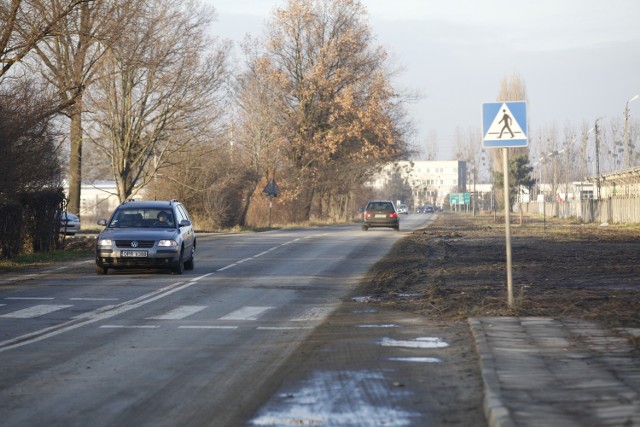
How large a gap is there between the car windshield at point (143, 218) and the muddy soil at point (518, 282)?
16.6ft

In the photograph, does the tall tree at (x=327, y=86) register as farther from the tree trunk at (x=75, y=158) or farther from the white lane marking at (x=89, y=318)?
the white lane marking at (x=89, y=318)

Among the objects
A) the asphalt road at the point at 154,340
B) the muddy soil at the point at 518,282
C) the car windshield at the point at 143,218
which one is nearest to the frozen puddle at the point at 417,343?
the asphalt road at the point at 154,340

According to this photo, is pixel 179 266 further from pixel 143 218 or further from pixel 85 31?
pixel 85 31

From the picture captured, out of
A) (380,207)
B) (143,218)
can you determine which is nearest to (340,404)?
(143,218)

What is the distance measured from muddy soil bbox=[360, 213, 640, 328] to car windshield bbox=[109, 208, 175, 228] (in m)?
5.07

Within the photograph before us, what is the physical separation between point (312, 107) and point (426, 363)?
182 ft

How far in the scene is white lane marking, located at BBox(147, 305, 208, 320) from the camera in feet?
45.2

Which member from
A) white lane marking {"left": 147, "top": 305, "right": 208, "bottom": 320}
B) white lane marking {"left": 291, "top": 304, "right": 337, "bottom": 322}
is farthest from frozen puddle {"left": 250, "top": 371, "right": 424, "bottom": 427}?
white lane marking {"left": 147, "top": 305, "right": 208, "bottom": 320}

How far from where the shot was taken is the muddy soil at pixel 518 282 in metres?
13.6

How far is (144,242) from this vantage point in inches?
827

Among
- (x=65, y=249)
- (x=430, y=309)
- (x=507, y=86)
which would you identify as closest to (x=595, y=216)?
(x=507, y=86)

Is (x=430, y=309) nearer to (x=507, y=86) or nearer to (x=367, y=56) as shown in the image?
(x=367, y=56)

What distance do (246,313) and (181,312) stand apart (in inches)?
38.4

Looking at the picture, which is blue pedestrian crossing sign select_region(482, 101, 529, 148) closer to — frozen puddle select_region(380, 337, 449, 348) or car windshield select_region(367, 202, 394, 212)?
frozen puddle select_region(380, 337, 449, 348)
